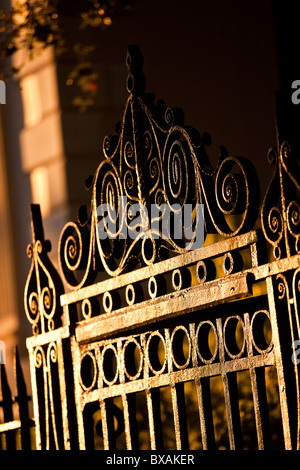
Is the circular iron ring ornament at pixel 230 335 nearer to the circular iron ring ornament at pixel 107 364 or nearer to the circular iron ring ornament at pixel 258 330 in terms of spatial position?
the circular iron ring ornament at pixel 258 330

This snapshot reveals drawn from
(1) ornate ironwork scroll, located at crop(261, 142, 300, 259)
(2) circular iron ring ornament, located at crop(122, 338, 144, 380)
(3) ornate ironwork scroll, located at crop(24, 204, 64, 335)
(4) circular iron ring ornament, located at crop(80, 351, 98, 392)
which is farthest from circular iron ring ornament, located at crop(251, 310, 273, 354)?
(3) ornate ironwork scroll, located at crop(24, 204, 64, 335)

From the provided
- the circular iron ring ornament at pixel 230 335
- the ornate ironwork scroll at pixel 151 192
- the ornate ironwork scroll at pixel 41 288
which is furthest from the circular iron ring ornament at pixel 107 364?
the circular iron ring ornament at pixel 230 335

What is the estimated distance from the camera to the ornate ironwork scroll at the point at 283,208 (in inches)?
77.1

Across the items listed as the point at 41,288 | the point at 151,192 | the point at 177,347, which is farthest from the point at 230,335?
the point at 41,288

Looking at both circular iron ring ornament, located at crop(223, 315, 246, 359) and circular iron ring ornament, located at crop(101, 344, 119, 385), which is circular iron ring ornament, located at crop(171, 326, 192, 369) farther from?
circular iron ring ornament, located at crop(101, 344, 119, 385)

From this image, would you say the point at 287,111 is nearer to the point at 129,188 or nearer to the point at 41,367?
the point at 129,188

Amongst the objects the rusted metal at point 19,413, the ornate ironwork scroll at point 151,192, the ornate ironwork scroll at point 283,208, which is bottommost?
the rusted metal at point 19,413

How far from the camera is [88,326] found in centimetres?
265

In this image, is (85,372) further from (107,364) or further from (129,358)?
(129,358)

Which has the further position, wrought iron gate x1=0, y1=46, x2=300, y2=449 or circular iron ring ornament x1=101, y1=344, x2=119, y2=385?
circular iron ring ornament x1=101, y1=344, x2=119, y2=385

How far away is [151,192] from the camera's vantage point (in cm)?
239

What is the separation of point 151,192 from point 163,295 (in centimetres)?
28

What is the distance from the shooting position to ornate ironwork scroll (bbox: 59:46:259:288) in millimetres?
2139
